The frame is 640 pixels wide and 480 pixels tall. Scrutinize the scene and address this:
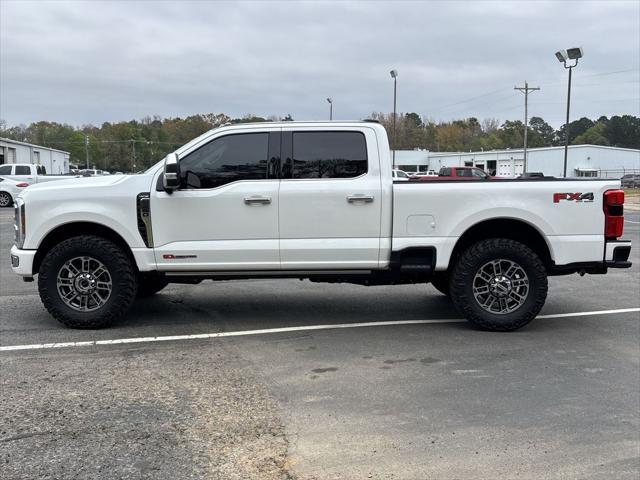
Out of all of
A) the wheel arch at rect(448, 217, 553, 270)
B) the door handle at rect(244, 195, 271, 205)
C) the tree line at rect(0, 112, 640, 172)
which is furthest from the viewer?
the tree line at rect(0, 112, 640, 172)

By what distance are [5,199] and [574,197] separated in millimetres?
27130

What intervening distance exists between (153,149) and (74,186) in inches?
3328

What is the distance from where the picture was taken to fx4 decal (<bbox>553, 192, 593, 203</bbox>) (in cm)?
606

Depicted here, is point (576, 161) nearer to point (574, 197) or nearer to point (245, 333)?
point (574, 197)

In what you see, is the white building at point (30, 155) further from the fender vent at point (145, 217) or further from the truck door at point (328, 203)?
the truck door at point (328, 203)

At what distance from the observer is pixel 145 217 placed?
599cm

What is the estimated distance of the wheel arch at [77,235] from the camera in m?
6.14

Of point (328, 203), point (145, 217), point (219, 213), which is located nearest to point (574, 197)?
point (328, 203)

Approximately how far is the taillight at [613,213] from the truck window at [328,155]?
2458 millimetres

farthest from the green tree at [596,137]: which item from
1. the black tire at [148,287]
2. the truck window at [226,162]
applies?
the truck window at [226,162]

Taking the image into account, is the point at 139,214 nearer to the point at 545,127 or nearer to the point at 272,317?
the point at 272,317

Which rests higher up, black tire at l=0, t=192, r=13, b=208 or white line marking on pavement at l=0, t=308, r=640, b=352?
black tire at l=0, t=192, r=13, b=208

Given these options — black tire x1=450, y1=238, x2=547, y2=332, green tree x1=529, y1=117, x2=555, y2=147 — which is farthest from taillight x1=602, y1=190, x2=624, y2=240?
green tree x1=529, y1=117, x2=555, y2=147

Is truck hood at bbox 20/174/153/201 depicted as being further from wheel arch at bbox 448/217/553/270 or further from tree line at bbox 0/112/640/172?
tree line at bbox 0/112/640/172
